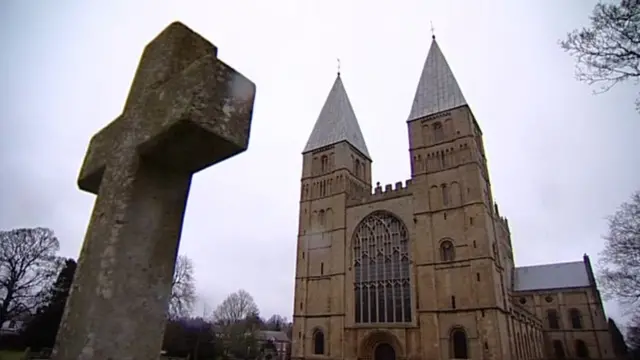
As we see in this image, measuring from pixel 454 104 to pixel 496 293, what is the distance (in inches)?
664

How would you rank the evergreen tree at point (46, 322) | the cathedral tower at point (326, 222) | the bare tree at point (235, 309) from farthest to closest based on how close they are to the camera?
the bare tree at point (235, 309) → the cathedral tower at point (326, 222) → the evergreen tree at point (46, 322)

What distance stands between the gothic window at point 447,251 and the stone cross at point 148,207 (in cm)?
2920

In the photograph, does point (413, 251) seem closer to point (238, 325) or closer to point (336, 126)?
point (336, 126)

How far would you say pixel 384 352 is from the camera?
29.0 metres

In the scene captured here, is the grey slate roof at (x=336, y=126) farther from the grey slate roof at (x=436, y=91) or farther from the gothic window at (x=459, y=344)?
the gothic window at (x=459, y=344)

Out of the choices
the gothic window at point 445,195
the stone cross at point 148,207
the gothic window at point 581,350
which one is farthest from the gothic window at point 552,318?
the stone cross at point 148,207

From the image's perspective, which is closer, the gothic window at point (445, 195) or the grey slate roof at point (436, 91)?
the gothic window at point (445, 195)

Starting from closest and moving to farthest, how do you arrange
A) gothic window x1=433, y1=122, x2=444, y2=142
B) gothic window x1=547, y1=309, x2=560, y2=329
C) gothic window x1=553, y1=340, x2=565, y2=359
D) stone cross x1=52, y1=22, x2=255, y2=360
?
stone cross x1=52, y1=22, x2=255, y2=360, gothic window x1=433, y1=122, x2=444, y2=142, gothic window x1=553, y1=340, x2=565, y2=359, gothic window x1=547, y1=309, x2=560, y2=329

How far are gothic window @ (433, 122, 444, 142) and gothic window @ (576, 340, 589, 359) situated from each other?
34998 millimetres

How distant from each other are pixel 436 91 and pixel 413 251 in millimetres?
16328

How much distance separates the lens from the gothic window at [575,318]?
46.5m

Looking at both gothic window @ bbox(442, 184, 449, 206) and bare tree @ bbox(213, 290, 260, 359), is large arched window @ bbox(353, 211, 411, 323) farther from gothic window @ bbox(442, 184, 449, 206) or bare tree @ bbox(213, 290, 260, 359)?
bare tree @ bbox(213, 290, 260, 359)

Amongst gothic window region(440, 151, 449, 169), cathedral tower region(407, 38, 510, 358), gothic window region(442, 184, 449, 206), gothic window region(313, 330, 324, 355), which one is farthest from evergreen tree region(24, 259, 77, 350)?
gothic window region(440, 151, 449, 169)

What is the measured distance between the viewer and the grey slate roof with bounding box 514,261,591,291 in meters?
49.5
